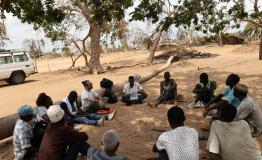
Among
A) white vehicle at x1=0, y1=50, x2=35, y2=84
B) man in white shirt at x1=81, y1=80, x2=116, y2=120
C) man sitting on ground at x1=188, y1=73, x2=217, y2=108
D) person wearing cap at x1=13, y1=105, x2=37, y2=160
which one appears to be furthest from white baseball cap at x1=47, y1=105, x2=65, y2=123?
white vehicle at x1=0, y1=50, x2=35, y2=84

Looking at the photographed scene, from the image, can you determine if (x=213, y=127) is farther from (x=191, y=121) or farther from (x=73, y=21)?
(x=73, y=21)

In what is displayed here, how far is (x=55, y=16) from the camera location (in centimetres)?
745

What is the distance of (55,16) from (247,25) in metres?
29.1

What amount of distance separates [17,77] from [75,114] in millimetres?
12880

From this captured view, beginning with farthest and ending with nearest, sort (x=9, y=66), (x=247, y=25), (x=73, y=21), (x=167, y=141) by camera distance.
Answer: (x=247, y=25) < (x=73, y=21) < (x=9, y=66) < (x=167, y=141)

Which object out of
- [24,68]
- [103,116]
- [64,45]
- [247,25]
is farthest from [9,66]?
[247,25]

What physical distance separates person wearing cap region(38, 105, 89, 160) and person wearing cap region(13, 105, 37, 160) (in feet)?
3.48

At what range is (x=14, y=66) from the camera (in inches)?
784

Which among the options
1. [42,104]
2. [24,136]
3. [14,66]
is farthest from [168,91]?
[14,66]

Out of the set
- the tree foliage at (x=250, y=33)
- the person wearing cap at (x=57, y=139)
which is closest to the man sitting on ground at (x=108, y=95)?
the person wearing cap at (x=57, y=139)

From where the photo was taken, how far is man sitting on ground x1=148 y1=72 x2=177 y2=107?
9812 millimetres

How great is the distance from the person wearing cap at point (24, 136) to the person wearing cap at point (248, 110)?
3194mm

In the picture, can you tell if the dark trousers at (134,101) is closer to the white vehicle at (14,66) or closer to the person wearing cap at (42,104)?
the person wearing cap at (42,104)

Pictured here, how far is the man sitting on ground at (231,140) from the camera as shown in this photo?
175 inches
